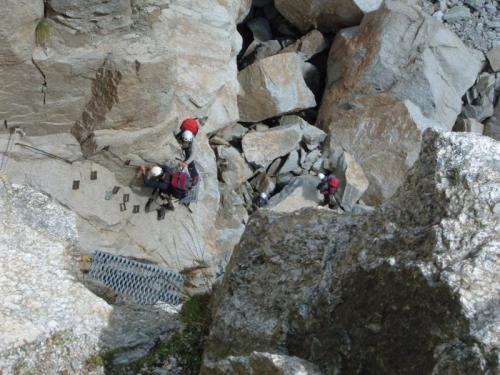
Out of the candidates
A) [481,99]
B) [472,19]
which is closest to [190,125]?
[481,99]

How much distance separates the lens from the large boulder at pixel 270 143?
76.1ft

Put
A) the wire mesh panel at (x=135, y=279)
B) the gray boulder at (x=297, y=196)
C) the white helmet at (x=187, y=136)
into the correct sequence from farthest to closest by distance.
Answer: the gray boulder at (x=297, y=196) < the white helmet at (x=187, y=136) < the wire mesh panel at (x=135, y=279)

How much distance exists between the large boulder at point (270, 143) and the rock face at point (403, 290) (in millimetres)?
15510

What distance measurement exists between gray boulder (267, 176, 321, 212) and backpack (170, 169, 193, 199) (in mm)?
6393

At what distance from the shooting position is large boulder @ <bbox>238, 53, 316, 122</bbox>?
23.9 m

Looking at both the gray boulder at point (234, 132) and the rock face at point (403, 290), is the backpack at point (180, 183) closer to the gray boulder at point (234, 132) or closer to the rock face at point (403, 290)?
the gray boulder at point (234, 132)

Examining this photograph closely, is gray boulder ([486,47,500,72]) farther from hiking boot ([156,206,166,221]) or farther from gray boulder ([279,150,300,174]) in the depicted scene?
hiking boot ([156,206,166,221])

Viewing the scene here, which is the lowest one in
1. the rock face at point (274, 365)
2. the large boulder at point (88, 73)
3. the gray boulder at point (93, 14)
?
the large boulder at point (88, 73)

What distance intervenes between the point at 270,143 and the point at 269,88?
202 centimetres

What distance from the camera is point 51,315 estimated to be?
9.73 m

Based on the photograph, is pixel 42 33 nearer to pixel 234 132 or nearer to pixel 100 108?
pixel 100 108

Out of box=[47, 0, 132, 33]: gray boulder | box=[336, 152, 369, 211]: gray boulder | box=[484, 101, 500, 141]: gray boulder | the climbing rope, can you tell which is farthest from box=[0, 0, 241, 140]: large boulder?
box=[484, 101, 500, 141]: gray boulder

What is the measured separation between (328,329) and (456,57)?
2166 cm

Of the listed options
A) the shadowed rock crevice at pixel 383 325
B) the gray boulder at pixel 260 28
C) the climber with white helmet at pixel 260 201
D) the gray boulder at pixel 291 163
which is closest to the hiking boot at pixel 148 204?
the climber with white helmet at pixel 260 201
